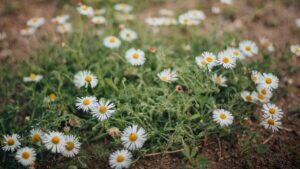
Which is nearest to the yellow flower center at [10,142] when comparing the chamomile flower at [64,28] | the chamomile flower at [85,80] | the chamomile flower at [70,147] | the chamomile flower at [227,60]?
the chamomile flower at [70,147]

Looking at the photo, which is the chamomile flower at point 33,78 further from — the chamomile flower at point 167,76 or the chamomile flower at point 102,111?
the chamomile flower at point 167,76

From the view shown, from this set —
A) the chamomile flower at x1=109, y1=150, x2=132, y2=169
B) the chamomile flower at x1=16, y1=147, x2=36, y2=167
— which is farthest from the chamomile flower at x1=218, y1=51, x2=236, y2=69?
the chamomile flower at x1=16, y1=147, x2=36, y2=167

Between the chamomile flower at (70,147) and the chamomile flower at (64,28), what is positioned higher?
the chamomile flower at (64,28)

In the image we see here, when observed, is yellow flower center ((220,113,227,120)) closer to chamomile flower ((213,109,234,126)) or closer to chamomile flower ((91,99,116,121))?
chamomile flower ((213,109,234,126))

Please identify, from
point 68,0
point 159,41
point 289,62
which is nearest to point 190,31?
point 159,41

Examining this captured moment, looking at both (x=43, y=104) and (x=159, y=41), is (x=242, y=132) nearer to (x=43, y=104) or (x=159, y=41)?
(x=159, y=41)

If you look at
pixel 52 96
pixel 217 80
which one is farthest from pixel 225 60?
pixel 52 96
